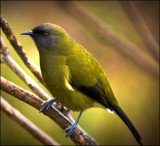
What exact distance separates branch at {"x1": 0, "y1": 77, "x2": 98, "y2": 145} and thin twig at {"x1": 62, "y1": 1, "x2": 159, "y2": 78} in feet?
3.66

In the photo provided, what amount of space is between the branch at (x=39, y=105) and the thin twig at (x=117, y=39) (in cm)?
112

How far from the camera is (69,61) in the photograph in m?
1.78

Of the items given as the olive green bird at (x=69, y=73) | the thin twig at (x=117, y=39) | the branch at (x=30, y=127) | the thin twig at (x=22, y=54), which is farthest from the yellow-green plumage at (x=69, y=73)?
the thin twig at (x=117, y=39)

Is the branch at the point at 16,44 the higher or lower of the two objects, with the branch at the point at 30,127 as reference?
higher

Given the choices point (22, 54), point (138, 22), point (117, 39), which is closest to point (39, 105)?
point (22, 54)

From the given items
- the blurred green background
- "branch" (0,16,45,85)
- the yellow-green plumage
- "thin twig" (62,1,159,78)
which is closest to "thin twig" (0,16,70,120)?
"branch" (0,16,45,85)

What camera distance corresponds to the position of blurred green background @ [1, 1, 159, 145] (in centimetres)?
267

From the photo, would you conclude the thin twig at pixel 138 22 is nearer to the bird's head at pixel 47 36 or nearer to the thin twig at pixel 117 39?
the thin twig at pixel 117 39

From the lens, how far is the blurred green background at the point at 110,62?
2674mm

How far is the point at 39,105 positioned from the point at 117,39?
121cm

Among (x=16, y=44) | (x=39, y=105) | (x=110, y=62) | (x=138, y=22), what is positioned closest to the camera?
(x=39, y=105)

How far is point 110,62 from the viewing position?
2.88m

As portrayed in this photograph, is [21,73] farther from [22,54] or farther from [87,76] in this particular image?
[87,76]

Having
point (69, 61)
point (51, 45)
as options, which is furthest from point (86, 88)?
point (51, 45)
